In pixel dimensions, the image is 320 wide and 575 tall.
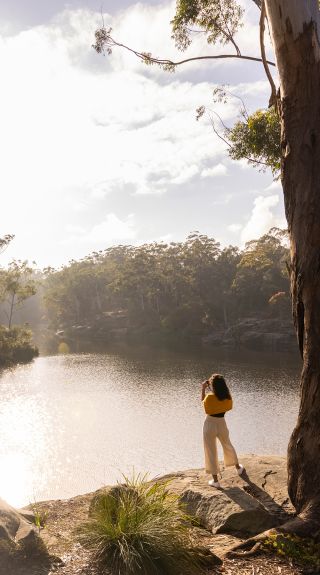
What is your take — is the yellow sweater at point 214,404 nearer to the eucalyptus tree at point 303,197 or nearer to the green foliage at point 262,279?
the eucalyptus tree at point 303,197

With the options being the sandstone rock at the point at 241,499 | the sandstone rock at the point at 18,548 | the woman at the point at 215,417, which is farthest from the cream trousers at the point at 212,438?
the sandstone rock at the point at 18,548

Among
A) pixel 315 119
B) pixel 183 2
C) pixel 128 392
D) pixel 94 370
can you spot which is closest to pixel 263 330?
pixel 94 370

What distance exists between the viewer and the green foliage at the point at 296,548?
3811 millimetres

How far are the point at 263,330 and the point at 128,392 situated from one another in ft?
83.2

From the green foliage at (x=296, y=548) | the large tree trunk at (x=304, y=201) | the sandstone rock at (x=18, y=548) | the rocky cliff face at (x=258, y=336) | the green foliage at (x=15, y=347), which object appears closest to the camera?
the sandstone rock at (x=18, y=548)

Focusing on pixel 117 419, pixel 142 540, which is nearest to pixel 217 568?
pixel 142 540

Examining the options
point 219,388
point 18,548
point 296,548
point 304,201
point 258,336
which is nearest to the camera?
point 18,548

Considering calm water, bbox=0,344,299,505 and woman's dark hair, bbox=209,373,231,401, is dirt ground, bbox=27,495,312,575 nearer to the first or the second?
woman's dark hair, bbox=209,373,231,401

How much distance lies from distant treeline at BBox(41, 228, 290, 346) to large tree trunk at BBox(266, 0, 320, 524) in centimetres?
3862

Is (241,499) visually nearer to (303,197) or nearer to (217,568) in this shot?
(217,568)

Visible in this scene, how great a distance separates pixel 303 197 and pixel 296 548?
326 cm

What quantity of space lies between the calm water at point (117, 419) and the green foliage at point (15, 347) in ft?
15.4

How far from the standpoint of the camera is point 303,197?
4809 mm

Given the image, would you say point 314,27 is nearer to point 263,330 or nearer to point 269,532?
point 269,532
